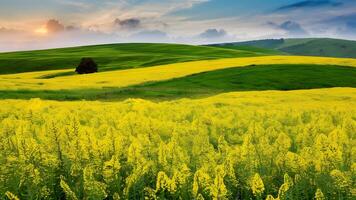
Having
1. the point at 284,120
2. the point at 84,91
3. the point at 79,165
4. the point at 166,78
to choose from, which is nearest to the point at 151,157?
the point at 79,165

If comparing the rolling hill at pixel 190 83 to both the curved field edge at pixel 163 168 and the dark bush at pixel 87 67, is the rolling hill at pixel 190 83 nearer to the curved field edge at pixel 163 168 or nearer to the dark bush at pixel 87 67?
the dark bush at pixel 87 67

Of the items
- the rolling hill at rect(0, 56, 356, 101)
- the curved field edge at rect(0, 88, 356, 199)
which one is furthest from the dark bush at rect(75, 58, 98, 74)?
the curved field edge at rect(0, 88, 356, 199)

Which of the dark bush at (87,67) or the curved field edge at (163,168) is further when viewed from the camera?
the dark bush at (87,67)

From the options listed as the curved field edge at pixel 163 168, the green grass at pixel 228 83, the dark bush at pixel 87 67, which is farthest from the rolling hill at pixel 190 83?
the curved field edge at pixel 163 168

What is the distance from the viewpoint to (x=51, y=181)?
846 cm

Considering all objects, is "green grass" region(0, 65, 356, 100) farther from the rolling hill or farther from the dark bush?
the dark bush

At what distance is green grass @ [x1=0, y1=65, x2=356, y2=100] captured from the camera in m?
40.5

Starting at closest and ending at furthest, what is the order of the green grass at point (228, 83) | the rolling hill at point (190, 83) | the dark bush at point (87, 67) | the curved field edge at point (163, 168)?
1. the curved field edge at point (163, 168)
2. the green grass at point (228, 83)
3. the rolling hill at point (190, 83)
4. the dark bush at point (87, 67)

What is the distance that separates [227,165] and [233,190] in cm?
64

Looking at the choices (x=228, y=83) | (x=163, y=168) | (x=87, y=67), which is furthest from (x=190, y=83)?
(x=163, y=168)

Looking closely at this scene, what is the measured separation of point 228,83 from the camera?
5341 centimetres

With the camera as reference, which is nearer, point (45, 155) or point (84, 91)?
point (45, 155)

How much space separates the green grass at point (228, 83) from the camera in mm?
40531

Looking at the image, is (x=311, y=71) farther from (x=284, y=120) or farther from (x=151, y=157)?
(x=151, y=157)
